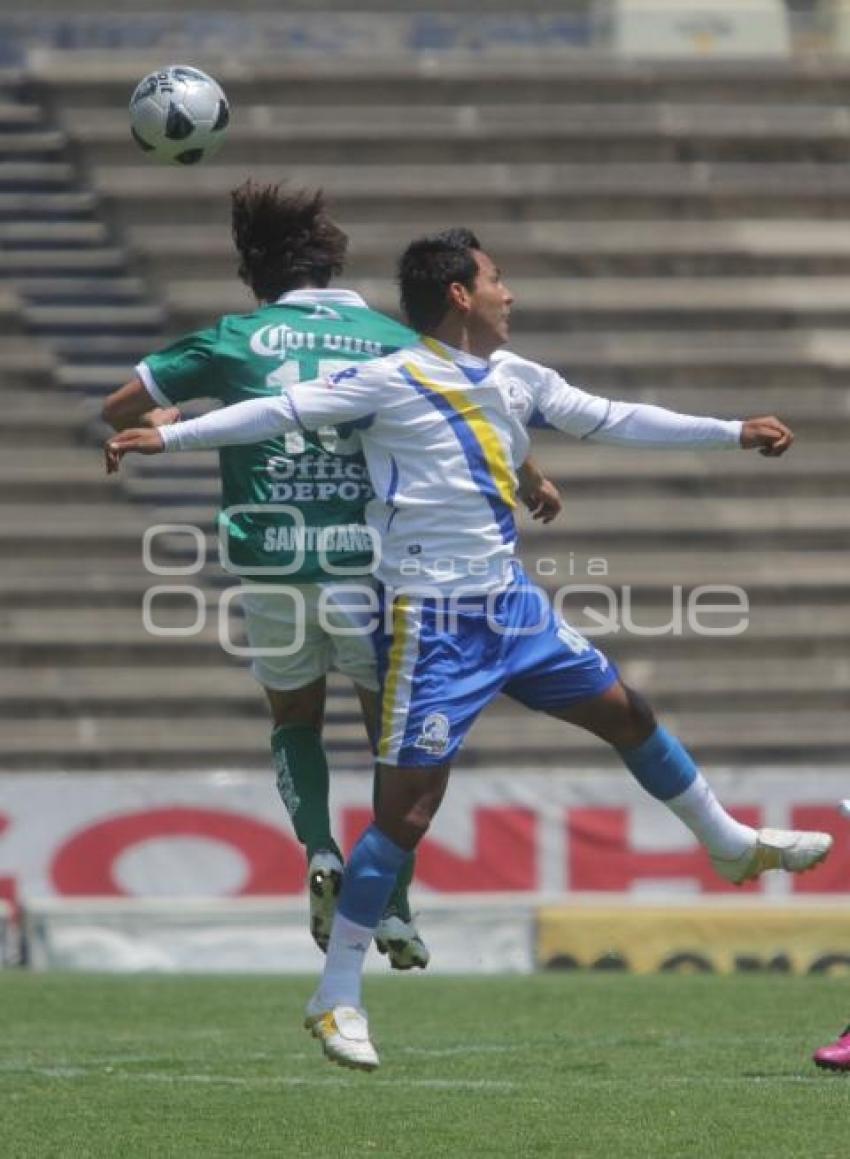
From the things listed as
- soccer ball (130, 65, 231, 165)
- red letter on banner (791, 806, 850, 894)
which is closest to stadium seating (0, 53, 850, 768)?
red letter on banner (791, 806, 850, 894)

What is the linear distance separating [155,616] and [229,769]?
1334 millimetres

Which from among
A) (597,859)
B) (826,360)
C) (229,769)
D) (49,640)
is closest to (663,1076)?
(597,859)

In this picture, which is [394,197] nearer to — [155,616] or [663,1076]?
[155,616]

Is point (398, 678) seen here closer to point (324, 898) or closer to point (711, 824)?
point (324, 898)

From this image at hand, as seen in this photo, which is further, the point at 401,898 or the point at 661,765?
the point at 401,898

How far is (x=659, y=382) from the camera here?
56.0ft

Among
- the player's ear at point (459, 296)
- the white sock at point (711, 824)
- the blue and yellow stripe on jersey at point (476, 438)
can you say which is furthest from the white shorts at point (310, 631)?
the white sock at point (711, 824)

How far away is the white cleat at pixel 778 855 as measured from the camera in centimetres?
672

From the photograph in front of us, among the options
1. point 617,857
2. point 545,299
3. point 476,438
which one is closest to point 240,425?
point 476,438

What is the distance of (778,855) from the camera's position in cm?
677

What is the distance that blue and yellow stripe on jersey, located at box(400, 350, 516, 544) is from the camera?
6238 mm

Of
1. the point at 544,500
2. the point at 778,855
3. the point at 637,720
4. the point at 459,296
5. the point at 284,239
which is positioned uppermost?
the point at 284,239

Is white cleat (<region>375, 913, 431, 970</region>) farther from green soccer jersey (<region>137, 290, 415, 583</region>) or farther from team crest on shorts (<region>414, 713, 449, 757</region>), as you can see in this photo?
green soccer jersey (<region>137, 290, 415, 583</region>)

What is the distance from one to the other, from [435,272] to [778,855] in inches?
75.3
